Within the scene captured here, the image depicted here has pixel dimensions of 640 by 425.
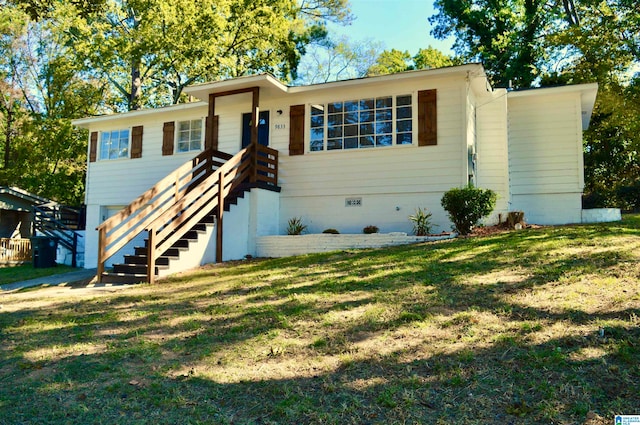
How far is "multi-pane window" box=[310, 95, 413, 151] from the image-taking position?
38.9ft

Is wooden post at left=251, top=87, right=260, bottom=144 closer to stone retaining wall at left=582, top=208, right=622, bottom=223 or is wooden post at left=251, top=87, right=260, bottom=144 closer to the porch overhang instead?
the porch overhang

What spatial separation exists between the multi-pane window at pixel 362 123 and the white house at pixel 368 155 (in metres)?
0.03

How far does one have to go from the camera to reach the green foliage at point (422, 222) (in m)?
11.0

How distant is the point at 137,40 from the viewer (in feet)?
66.4

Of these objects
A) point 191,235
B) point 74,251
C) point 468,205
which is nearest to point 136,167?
point 74,251

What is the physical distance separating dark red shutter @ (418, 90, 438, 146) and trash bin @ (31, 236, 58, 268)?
12.8m

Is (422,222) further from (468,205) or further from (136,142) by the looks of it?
(136,142)

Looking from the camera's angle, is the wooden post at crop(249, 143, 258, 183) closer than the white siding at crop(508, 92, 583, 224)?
Yes

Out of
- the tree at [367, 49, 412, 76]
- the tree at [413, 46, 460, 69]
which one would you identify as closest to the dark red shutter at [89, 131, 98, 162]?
the tree at [413, 46, 460, 69]

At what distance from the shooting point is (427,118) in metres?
11.5

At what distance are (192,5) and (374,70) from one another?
1389 cm

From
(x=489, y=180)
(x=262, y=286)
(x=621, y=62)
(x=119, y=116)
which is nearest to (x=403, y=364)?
(x=262, y=286)

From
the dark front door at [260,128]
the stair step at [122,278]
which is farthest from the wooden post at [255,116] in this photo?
the stair step at [122,278]

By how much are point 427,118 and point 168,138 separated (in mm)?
8429
